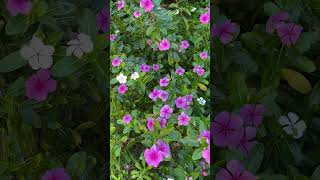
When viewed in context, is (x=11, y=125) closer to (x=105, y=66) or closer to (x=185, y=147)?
(x=105, y=66)

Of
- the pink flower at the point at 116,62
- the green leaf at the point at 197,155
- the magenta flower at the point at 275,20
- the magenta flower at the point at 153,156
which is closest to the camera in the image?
the magenta flower at the point at 275,20

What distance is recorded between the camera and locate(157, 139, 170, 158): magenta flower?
6.64 ft

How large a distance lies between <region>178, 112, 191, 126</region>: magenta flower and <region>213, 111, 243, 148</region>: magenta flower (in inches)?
43.0

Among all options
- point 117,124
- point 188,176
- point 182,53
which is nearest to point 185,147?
point 188,176

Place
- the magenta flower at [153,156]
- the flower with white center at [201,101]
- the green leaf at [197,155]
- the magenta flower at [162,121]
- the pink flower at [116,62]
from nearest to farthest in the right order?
the green leaf at [197,155], the magenta flower at [153,156], the magenta flower at [162,121], the flower with white center at [201,101], the pink flower at [116,62]

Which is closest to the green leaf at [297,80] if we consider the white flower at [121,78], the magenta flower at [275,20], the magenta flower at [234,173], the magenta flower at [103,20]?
the magenta flower at [275,20]

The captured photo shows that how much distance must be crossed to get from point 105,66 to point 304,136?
0.50 metres

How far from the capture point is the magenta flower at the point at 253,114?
104 cm

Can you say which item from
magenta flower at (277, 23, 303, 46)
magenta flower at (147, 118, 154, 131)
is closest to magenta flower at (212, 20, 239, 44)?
magenta flower at (277, 23, 303, 46)

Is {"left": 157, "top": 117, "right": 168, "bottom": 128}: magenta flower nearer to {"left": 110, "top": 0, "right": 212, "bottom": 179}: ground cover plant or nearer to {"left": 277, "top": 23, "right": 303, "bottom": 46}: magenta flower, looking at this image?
{"left": 110, "top": 0, "right": 212, "bottom": 179}: ground cover plant

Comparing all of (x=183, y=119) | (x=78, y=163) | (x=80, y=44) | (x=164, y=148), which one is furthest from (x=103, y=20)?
(x=183, y=119)

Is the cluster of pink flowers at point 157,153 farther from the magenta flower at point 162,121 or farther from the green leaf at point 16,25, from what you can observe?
the green leaf at point 16,25

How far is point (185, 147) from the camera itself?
6.84ft

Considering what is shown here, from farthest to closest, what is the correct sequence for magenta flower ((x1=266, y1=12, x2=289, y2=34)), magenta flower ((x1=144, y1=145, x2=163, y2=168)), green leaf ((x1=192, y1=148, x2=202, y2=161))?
1. magenta flower ((x1=144, y1=145, x2=163, y2=168))
2. green leaf ((x1=192, y1=148, x2=202, y2=161))
3. magenta flower ((x1=266, y1=12, x2=289, y2=34))
